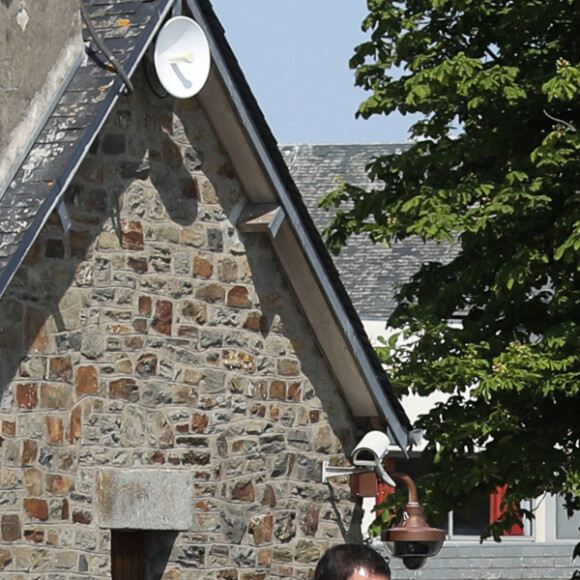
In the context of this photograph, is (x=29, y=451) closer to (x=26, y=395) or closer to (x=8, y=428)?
(x=8, y=428)

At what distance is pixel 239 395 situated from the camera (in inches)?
539

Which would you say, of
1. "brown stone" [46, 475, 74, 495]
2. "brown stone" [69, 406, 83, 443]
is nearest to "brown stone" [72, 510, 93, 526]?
"brown stone" [46, 475, 74, 495]

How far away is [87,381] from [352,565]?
6177 millimetres

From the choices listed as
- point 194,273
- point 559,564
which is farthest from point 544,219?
point 559,564

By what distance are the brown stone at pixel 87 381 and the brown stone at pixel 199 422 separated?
110 centimetres

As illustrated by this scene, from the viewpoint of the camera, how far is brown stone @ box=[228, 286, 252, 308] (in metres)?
13.7

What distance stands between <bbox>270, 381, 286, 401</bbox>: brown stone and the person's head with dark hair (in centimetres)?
766

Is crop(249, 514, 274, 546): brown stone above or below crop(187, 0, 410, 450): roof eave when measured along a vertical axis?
below

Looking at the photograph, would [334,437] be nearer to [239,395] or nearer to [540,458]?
[239,395]

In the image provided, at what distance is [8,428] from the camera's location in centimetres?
1162

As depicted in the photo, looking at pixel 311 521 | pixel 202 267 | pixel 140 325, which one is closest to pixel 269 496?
pixel 311 521

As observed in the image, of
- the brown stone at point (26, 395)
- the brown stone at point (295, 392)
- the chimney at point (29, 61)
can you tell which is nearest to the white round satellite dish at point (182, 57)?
the chimney at point (29, 61)

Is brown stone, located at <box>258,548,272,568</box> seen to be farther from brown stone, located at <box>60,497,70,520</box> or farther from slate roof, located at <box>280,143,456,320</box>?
slate roof, located at <box>280,143,456,320</box>

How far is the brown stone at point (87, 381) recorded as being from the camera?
12.2 meters
